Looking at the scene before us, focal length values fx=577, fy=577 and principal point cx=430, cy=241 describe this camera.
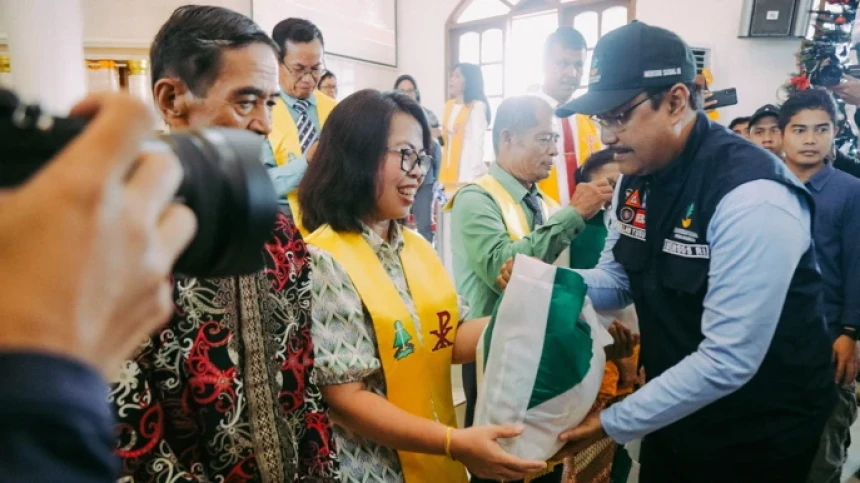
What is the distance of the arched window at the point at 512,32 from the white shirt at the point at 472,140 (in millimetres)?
1219

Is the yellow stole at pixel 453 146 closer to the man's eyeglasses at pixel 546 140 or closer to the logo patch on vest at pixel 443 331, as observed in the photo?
the man's eyeglasses at pixel 546 140

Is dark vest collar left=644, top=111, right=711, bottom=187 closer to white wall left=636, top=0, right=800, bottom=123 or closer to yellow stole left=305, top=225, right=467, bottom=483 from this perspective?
yellow stole left=305, top=225, right=467, bottom=483

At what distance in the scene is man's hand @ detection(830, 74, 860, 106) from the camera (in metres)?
2.67

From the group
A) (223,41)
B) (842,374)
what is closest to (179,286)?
(223,41)

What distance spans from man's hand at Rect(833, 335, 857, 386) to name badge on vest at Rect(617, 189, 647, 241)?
1.11 metres

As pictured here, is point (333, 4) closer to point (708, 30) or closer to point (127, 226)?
point (708, 30)

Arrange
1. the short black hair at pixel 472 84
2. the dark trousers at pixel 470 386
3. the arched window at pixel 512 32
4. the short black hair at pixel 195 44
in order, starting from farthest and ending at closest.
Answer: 1. the arched window at pixel 512 32
2. the short black hair at pixel 472 84
3. the dark trousers at pixel 470 386
4. the short black hair at pixel 195 44

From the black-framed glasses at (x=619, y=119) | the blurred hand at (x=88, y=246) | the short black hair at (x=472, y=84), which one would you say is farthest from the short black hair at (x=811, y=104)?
the short black hair at (x=472, y=84)

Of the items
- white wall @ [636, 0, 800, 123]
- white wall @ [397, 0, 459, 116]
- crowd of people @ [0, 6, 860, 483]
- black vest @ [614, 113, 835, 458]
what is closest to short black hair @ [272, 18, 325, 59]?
crowd of people @ [0, 6, 860, 483]

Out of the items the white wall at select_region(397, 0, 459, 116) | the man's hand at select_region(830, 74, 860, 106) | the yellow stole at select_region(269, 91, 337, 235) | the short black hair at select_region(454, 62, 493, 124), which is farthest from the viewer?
the white wall at select_region(397, 0, 459, 116)

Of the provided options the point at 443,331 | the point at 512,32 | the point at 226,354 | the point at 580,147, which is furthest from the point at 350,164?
the point at 512,32

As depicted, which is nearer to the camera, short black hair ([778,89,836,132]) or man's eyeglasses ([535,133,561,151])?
man's eyeglasses ([535,133,561,151])

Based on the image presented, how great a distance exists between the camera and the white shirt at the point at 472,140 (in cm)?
525

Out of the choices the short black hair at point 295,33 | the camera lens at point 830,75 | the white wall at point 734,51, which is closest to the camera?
the short black hair at point 295,33
